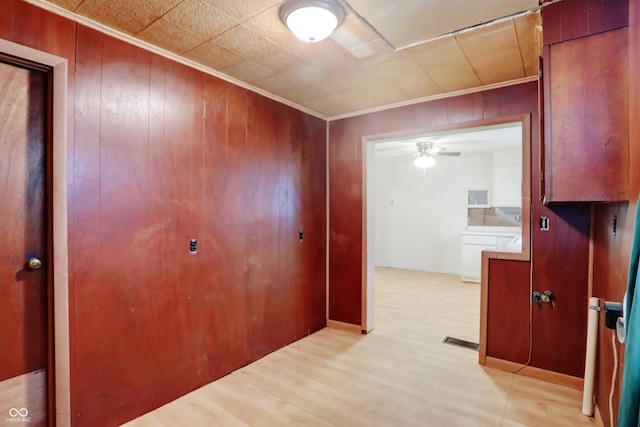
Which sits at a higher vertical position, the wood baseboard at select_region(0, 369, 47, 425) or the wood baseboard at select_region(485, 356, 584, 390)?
the wood baseboard at select_region(0, 369, 47, 425)

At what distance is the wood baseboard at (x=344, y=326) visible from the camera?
11.4 feet

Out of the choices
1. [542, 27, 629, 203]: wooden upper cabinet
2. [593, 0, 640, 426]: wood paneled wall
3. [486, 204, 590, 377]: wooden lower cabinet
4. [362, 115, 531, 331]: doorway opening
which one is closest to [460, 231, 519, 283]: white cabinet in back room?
[362, 115, 531, 331]: doorway opening

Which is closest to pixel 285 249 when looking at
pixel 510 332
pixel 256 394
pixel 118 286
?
pixel 256 394

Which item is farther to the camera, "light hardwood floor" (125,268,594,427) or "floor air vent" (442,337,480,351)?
"floor air vent" (442,337,480,351)

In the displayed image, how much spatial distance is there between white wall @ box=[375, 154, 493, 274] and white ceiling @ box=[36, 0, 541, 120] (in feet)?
13.0

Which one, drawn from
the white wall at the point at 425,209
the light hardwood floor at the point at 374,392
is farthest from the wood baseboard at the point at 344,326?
the white wall at the point at 425,209

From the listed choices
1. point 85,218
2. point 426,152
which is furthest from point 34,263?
point 426,152

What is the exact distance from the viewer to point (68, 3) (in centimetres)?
164

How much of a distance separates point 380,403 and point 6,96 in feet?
9.37

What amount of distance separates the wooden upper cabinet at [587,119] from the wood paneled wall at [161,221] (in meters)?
2.13

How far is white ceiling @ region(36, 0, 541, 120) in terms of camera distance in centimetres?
167

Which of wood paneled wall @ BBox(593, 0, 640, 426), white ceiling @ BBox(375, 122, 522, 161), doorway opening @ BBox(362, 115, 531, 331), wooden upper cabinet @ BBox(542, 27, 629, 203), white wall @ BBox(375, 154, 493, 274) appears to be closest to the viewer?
wood paneled wall @ BBox(593, 0, 640, 426)

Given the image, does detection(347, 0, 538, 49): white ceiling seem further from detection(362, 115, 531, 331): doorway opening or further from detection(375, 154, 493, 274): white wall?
detection(375, 154, 493, 274): white wall

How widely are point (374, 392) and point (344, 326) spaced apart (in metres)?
1.24
